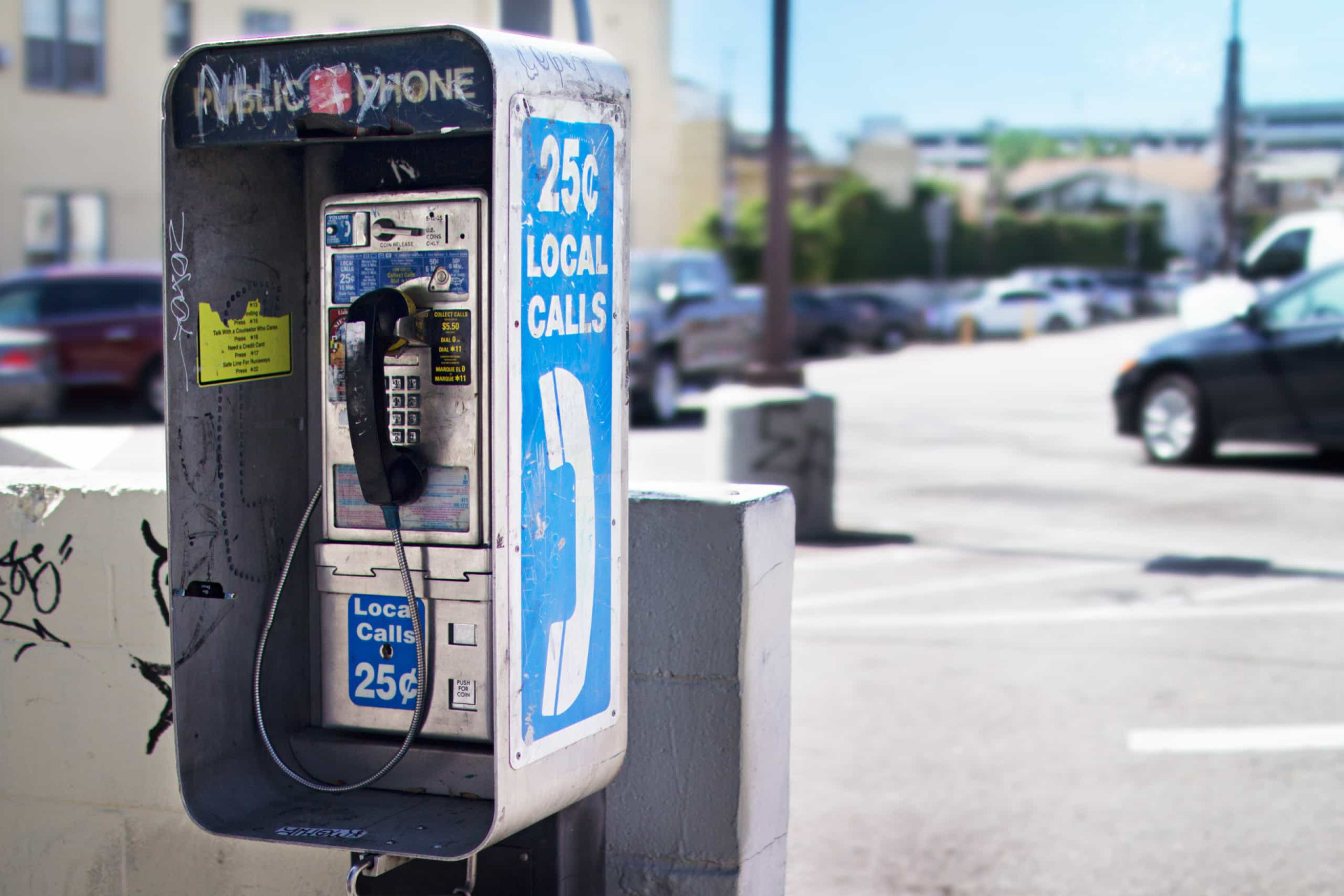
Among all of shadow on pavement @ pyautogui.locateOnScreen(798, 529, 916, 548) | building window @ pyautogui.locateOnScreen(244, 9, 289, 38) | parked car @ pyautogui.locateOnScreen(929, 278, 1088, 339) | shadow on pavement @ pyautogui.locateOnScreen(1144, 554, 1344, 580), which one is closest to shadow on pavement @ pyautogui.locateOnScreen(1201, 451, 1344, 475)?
shadow on pavement @ pyautogui.locateOnScreen(1144, 554, 1344, 580)

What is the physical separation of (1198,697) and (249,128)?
4213 millimetres

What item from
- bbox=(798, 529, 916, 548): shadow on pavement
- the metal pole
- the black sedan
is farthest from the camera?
the black sedan

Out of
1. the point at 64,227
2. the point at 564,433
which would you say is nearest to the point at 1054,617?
the point at 564,433

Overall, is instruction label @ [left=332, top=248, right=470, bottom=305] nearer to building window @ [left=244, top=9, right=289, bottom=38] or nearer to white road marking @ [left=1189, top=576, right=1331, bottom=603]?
white road marking @ [left=1189, top=576, right=1331, bottom=603]

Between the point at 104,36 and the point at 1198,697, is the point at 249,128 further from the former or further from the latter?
the point at 104,36

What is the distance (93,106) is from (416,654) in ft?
77.5

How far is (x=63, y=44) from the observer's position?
23.9m

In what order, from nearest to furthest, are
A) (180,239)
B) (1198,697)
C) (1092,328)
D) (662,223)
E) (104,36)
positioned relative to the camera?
(180,239) → (1198,697) → (104,36) → (662,223) → (1092,328)

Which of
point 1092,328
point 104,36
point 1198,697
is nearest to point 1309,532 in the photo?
point 1198,697

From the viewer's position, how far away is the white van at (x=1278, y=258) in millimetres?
14172

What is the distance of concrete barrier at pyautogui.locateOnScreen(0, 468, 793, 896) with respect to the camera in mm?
3133

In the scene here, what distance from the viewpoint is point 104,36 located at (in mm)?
24375

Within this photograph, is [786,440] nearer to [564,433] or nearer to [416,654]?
[416,654]

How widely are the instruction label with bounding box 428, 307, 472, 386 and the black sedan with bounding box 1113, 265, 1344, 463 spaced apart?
386 inches
